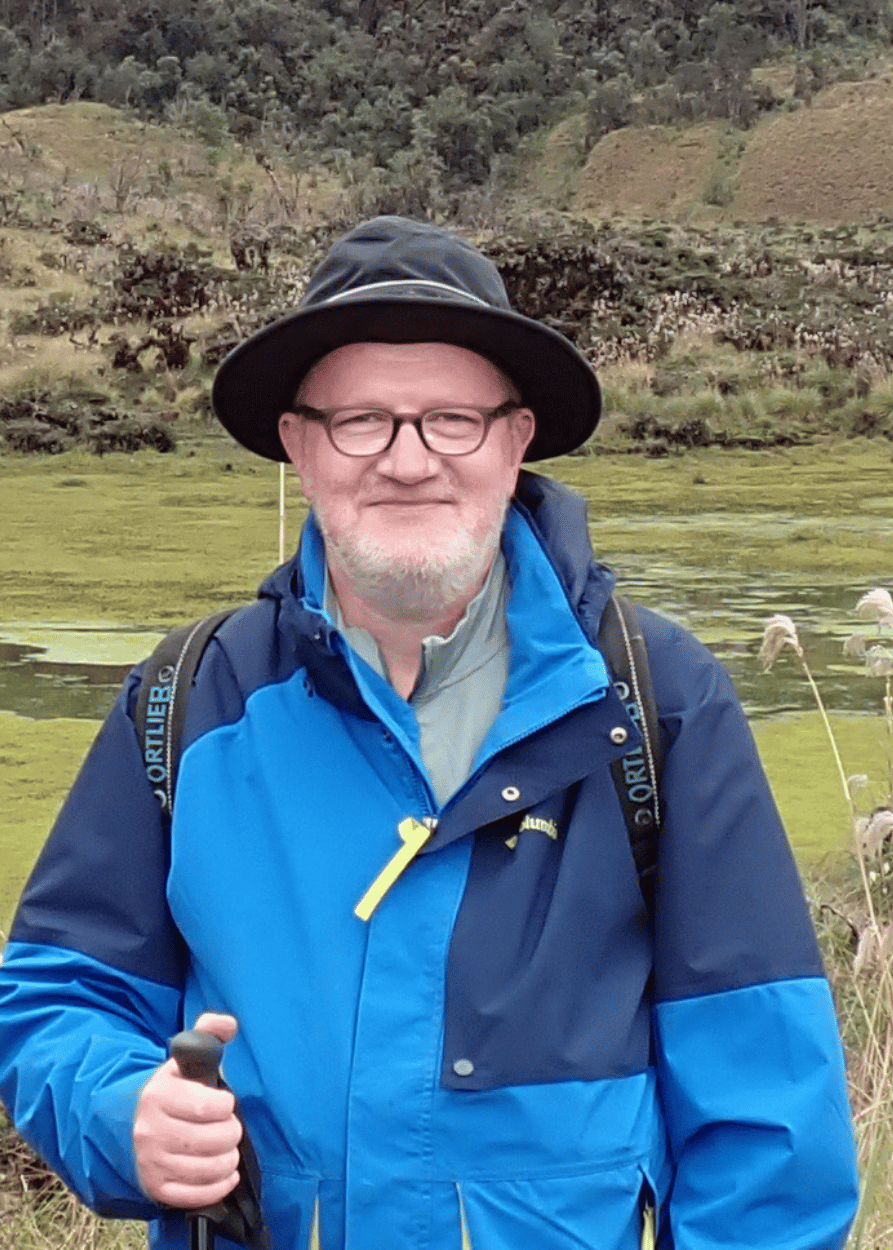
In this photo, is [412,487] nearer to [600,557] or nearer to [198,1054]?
[198,1054]

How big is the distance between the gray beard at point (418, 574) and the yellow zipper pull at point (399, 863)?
0.21 meters

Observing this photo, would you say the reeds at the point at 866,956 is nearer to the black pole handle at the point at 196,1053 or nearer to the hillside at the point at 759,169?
the black pole handle at the point at 196,1053

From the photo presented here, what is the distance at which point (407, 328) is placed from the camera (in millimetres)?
1453

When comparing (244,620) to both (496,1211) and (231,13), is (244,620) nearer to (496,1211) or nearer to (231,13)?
(496,1211)

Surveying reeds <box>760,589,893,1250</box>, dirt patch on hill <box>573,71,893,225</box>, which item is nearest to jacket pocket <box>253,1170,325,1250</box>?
reeds <box>760,589,893,1250</box>

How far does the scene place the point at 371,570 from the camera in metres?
1.48

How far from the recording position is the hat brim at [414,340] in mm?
1438

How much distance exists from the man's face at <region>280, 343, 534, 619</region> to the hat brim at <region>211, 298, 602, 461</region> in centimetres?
2

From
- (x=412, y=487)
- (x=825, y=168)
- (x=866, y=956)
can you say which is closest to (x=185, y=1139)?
(x=412, y=487)

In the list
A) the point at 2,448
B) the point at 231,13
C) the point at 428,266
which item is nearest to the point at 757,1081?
the point at 428,266

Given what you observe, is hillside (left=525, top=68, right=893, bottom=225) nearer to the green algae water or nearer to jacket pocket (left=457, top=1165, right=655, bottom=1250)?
the green algae water

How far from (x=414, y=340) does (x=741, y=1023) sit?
600 millimetres

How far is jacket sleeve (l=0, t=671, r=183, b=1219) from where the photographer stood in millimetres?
1364

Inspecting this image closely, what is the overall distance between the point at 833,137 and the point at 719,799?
3052 centimetres
